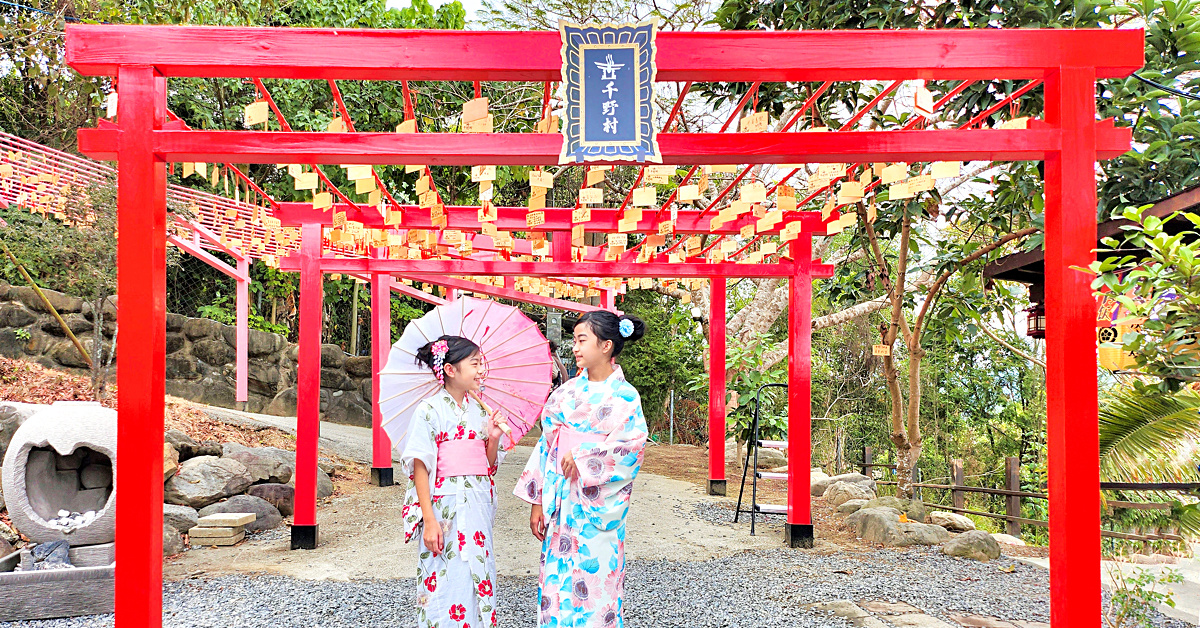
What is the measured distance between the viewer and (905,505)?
611 centimetres

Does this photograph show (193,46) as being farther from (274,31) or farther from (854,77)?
(854,77)

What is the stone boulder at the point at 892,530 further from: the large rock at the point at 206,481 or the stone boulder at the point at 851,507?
the large rock at the point at 206,481

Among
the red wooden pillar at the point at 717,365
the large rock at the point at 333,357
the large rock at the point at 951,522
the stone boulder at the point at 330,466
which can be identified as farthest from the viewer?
the large rock at the point at 333,357

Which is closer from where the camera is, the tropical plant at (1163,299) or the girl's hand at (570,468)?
the tropical plant at (1163,299)

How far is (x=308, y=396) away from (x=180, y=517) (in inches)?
Answer: 53.2

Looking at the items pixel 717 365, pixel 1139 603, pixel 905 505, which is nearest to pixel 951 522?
pixel 905 505

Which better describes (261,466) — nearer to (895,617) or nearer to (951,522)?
(895,617)

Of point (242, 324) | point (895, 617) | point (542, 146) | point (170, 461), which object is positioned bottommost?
point (895, 617)

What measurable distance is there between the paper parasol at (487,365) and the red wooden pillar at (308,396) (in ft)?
6.03

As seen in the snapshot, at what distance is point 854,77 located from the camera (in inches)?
103

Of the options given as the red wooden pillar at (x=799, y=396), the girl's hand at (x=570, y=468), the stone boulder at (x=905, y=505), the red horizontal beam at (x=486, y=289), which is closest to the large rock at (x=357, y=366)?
the red horizontal beam at (x=486, y=289)

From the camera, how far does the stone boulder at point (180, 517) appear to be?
528cm

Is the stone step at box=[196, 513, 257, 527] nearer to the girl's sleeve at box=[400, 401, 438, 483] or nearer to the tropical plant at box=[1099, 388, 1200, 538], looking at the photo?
the girl's sleeve at box=[400, 401, 438, 483]

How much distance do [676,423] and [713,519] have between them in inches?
316
